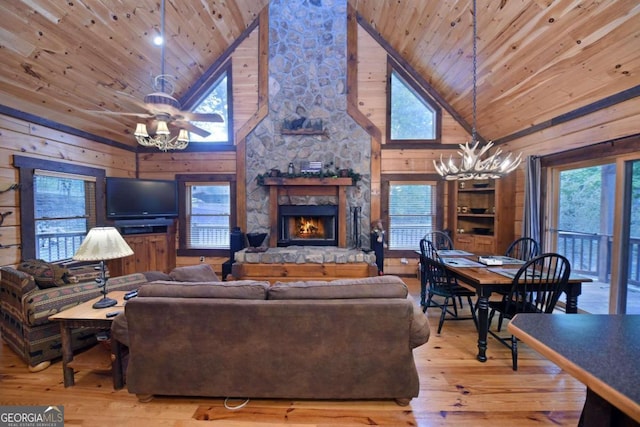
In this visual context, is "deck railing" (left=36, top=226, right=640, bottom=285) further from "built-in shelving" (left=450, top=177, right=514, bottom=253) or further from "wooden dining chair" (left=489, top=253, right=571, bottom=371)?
"wooden dining chair" (left=489, top=253, right=571, bottom=371)

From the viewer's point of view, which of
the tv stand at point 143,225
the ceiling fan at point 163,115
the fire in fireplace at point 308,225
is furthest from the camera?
the fire in fireplace at point 308,225

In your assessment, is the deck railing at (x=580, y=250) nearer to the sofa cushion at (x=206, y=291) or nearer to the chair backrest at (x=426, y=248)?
the chair backrest at (x=426, y=248)

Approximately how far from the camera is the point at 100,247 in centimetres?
203

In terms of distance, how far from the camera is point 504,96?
405cm

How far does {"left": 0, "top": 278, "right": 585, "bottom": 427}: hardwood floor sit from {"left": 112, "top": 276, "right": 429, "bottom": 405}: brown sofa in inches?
4.9

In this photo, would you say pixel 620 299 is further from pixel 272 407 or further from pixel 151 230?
pixel 151 230

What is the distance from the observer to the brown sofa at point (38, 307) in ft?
7.41

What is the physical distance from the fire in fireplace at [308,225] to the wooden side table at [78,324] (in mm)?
3272

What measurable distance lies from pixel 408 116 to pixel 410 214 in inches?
78.9

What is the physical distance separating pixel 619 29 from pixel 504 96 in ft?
5.14

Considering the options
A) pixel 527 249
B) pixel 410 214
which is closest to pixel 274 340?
pixel 527 249

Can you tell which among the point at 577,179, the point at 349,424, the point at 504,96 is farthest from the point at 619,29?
the point at 349,424

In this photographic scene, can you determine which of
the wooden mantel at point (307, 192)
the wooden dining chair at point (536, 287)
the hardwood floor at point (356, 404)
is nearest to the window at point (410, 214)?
the wooden mantel at point (307, 192)

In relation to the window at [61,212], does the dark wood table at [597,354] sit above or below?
below
